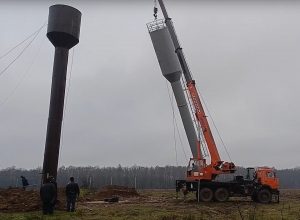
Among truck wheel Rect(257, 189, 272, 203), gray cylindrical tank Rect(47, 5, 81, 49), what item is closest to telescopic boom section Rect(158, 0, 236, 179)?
truck wheel Rect(257, 189, 272, 203)

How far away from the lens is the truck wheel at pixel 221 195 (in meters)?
19.9

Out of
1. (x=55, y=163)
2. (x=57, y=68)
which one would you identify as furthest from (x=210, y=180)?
Answer: (x=57, y=68)

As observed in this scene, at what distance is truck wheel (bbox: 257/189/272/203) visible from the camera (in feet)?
67.0

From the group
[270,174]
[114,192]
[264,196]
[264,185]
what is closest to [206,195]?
[264,196]

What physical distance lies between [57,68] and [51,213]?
30.7 feet

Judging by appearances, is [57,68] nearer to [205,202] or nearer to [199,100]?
[199,100]

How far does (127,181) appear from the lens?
79.8 meters

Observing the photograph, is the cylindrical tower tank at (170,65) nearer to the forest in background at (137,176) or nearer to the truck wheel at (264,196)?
the truck wheel at (264,196)

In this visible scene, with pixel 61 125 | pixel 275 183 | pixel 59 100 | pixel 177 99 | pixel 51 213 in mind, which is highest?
pixel 177 99

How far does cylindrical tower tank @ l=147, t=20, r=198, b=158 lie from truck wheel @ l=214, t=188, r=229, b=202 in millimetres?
4831

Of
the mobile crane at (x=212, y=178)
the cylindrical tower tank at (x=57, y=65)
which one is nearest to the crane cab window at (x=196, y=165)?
the mobile crane at (x=212, y=178)

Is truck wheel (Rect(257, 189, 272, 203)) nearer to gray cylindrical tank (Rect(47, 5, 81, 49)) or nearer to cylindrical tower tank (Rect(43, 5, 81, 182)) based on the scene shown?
cylindrical tower tank (Rect(43, 5, 81, 182))

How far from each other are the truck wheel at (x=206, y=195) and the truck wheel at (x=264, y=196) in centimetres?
308

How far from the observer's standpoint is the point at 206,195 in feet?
65.2
